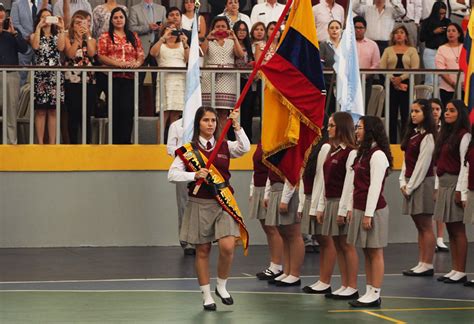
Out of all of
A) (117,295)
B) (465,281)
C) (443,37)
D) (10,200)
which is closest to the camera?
(117,295)

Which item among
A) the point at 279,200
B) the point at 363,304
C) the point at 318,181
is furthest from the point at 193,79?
the point at 363,304

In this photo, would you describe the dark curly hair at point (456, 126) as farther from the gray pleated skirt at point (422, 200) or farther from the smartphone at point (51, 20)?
the smartphone at point (51, 20)

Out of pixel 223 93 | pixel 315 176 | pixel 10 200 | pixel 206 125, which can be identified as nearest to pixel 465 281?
pixel 315 176

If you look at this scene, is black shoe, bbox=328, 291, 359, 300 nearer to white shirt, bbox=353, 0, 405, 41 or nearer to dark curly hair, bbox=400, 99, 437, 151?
dark curly hair, bbox=400, 99, 437, 151

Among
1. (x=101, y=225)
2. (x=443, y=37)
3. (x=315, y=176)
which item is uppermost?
(x=443, y=37)

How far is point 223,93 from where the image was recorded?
1988 centimetres

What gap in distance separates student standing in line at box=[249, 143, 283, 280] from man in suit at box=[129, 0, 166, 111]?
420 centimetres

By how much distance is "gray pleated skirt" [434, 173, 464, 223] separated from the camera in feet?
51.3

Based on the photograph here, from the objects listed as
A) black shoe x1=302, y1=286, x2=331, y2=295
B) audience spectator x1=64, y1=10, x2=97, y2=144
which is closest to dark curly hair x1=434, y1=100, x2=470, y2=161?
black shoe x1=302, y1=286, x2=331, y2=295

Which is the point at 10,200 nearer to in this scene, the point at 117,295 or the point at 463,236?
the point at 117,295

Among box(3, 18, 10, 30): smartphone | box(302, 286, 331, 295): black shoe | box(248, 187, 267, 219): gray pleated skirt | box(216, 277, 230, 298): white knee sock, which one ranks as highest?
box(3, 18, 10, 30): smartphone

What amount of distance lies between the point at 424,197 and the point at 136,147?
205 inches

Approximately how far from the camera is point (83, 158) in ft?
64.1

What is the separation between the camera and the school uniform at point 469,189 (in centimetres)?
1516
